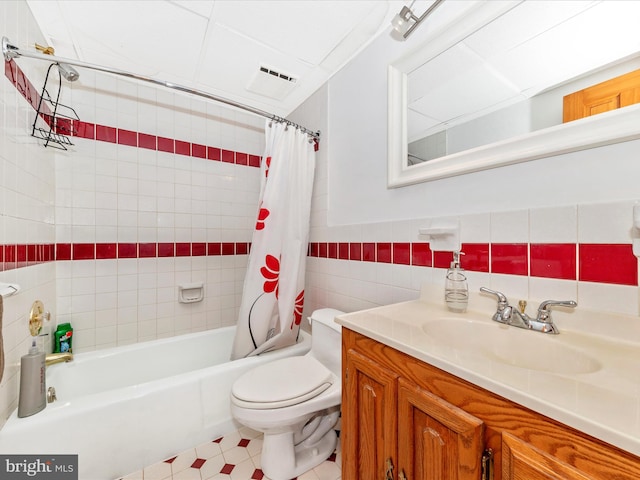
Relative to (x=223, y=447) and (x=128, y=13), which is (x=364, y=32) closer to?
(x=128, y=13)

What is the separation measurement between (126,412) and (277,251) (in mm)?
1078

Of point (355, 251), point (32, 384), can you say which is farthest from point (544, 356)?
point (32, 384)

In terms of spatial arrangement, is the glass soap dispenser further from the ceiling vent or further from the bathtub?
the ceiling vent

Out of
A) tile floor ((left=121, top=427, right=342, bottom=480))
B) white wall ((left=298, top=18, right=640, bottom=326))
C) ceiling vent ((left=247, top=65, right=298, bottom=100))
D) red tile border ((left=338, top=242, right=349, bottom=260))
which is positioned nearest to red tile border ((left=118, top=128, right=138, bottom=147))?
ceiling vent ((left=247, top=65, right=298, bottom=100))

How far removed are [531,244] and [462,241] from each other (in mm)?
227

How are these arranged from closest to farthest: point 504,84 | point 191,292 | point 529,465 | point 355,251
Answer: point 529,465 < point 504,84 < point 355,251 < point 191,292

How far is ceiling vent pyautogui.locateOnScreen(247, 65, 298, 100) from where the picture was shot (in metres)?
1.71

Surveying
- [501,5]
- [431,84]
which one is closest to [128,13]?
[431,84]

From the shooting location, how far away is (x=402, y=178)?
1287mm

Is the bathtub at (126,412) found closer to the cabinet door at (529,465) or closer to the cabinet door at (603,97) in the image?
the cabinet door at (529,465)

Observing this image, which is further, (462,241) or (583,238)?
(462,241)

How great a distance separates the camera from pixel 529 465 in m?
0.44

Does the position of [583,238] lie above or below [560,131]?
below

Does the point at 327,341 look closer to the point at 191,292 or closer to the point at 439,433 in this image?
the point at 439,433
